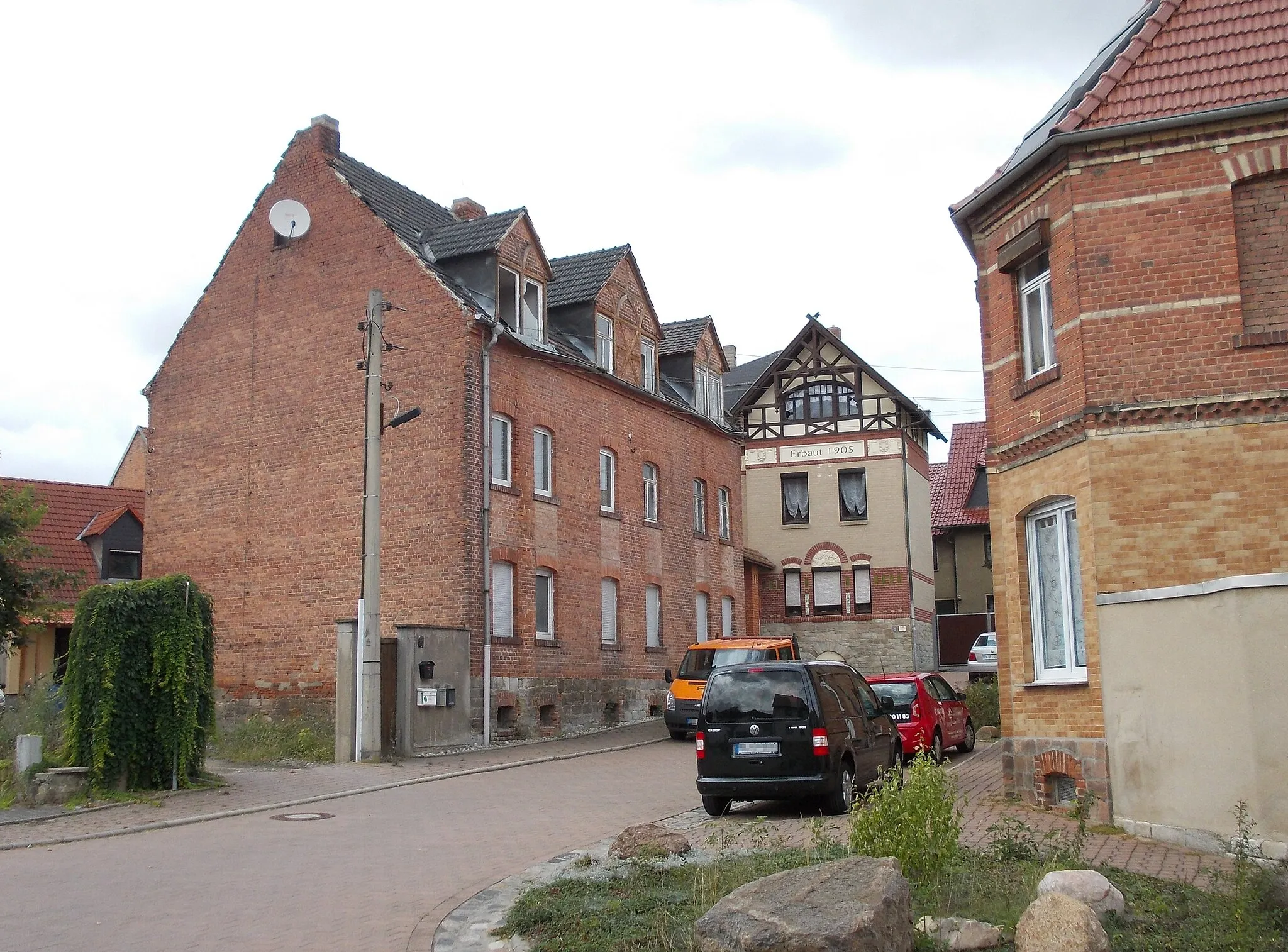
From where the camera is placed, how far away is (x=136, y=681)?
1598 centimetres

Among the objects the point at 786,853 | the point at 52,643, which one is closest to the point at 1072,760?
the point at 786,853

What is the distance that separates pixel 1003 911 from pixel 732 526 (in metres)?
28.2

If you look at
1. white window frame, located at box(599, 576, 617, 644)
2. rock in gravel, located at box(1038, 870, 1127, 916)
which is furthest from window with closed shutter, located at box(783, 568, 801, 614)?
rock in gravel, located at box(1038, 870, 1127, 916)

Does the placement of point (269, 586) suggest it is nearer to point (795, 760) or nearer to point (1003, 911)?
point (795, 760)

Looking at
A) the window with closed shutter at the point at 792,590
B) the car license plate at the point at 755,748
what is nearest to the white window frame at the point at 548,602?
the car license plate at the point at 755,748

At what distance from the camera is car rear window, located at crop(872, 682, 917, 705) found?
67.2 feet

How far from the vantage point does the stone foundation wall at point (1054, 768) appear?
13.2 m

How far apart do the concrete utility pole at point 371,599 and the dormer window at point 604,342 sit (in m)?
9.48

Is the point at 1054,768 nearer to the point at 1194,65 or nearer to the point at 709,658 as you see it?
the point at 1194,65

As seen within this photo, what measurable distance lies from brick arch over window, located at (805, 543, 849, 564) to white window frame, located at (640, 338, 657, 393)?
1386 cm

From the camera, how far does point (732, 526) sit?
36.4 metres

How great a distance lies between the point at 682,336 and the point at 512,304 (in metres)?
10.4

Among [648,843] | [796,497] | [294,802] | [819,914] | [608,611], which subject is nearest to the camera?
[819,914]

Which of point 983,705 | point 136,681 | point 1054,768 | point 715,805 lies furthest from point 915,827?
point 983,705
